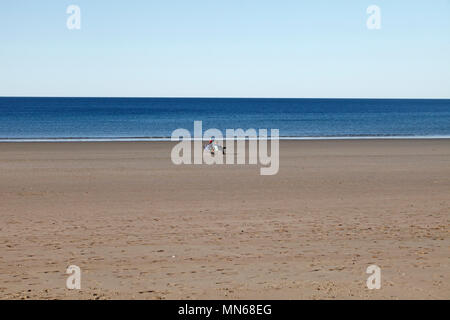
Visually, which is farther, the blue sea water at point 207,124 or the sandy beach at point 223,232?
the blue sea water at point 207,124

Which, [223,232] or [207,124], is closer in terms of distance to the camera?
[223,232]

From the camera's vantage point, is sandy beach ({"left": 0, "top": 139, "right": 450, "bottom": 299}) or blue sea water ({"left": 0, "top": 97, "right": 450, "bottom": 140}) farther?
blue sea water ({"left": 0, "top": 97, "right": 450, "bottom": 140})

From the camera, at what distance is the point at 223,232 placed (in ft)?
34.0

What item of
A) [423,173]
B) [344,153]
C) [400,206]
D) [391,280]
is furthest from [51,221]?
[344,153]

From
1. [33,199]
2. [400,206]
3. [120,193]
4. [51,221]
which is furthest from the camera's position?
[120,193]

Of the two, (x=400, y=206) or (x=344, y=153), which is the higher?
(x=344, y=153)

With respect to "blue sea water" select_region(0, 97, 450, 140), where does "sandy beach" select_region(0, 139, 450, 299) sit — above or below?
below

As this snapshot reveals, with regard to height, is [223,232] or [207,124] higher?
[207,124]

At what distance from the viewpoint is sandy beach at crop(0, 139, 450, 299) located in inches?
289

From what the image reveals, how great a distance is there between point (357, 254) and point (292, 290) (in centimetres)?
217

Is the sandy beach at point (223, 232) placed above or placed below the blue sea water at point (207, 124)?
below

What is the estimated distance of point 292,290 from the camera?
715cm

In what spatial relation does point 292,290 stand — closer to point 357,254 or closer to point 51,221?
point 357,254

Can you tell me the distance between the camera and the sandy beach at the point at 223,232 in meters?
7.35
